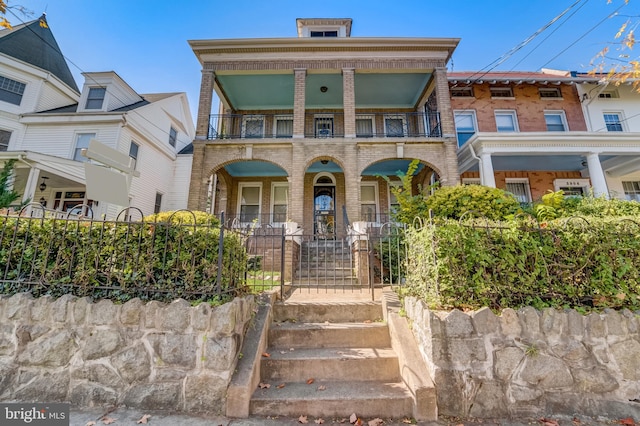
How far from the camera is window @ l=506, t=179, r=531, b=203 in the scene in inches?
491

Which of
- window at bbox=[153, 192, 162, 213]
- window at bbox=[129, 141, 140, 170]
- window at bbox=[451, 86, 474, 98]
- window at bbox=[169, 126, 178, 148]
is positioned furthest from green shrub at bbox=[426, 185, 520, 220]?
window at bbox=[169, 126, 178, 148]

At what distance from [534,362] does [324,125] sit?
11748mm

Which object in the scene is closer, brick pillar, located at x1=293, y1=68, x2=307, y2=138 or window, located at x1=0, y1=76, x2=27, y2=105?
brick pillar, located at x1=293, y1=68, x2=307, y2=138

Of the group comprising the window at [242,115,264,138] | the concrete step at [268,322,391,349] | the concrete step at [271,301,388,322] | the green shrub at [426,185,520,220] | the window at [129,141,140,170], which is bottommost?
the concrete step at [268,322,391,349]

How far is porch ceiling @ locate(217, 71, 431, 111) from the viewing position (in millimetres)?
11008

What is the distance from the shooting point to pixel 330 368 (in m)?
2.97

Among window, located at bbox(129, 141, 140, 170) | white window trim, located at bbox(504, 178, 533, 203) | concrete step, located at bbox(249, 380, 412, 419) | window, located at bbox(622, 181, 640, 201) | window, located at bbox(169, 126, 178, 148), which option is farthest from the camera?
window, located at bbox(169, 126, 178, 148)

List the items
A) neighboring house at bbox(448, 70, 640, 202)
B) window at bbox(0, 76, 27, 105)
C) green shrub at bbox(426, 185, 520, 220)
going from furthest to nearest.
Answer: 1. window at bbox(0, 76, 27, 105)
2. neighboring house at bbox(448, 70, 640, 202)
3. green shrub at bbox(426, 185, 520, 220)

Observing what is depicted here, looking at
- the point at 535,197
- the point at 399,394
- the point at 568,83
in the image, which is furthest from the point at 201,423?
the point at 568,83

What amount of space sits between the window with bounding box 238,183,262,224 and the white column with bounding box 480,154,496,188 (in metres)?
9.30

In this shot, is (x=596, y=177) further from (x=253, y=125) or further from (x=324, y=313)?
(x=253, y=125)

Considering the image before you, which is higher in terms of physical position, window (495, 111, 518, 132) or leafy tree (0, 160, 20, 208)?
window (495, 111, 518, 132)

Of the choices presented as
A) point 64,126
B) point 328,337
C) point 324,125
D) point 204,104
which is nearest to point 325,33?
point 324,125

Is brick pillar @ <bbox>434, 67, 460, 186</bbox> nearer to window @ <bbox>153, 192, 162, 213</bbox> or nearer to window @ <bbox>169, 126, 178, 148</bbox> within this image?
window @ <bbox>153, 192, 162, 213</bbox>
